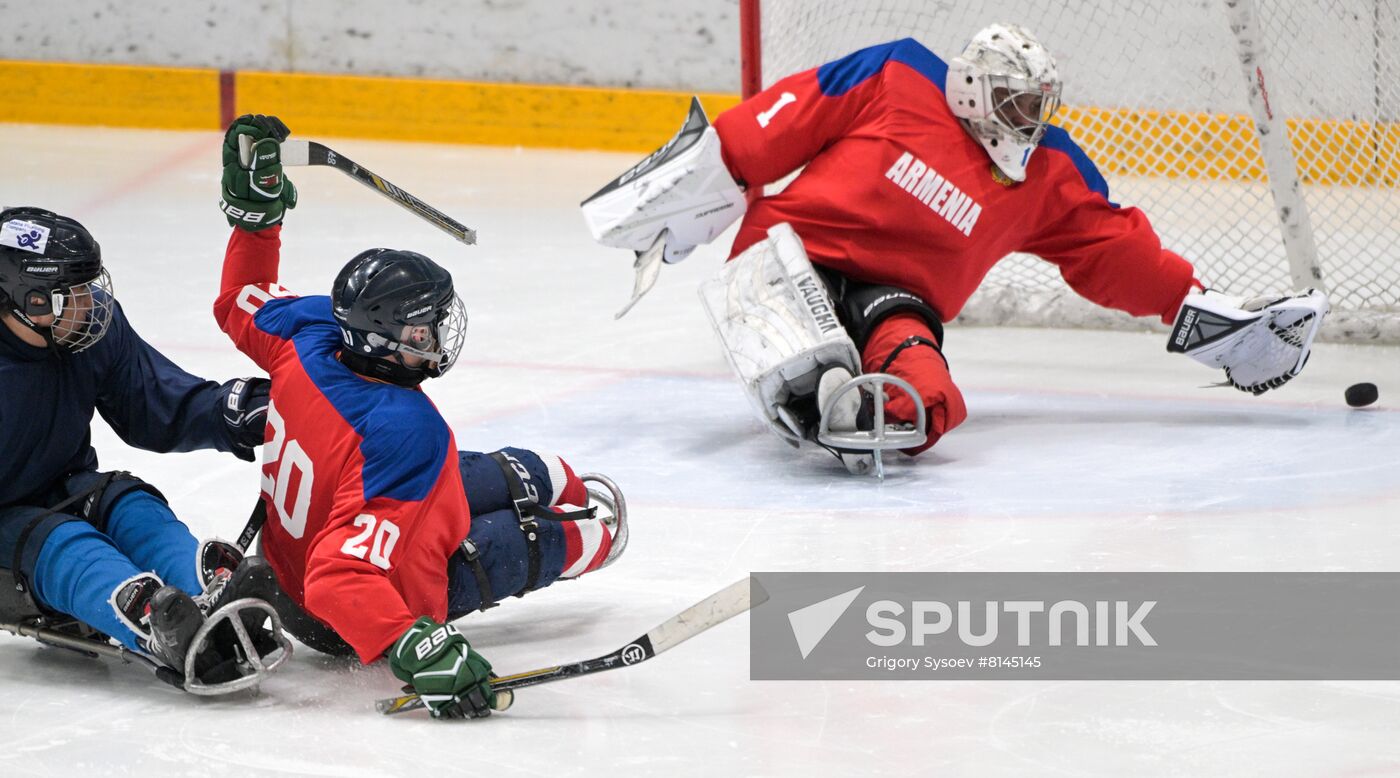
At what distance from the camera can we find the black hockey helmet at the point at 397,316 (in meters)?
2.55

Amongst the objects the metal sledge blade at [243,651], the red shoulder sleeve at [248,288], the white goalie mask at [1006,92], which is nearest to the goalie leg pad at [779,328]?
the white goalie mask at [1006,92]

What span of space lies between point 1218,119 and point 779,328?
263 cm

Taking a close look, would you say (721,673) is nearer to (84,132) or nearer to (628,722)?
(628,722)

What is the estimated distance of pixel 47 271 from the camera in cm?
264

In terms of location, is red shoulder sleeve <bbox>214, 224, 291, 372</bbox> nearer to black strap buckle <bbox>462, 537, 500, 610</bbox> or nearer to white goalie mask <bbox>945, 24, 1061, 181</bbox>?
black strap buckle <bbox>462, 537, 500, 610</bbox>

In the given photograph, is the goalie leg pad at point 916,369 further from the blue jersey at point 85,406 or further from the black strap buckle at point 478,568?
the blue jersey at point 85,406

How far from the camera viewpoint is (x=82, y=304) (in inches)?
106

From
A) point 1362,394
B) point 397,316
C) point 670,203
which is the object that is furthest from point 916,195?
point 397,316

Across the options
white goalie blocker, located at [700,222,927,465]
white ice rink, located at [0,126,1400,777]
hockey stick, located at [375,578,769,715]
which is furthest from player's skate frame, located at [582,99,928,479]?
hockey stick, located at [375,578,769,715]

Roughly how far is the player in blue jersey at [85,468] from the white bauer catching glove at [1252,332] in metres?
2.23

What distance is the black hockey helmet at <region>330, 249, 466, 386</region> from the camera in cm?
255

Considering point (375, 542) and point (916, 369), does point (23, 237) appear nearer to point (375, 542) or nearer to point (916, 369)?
point (375, 542)

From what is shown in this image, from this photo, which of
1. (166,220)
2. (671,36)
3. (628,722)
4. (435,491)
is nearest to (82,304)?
(435,491)

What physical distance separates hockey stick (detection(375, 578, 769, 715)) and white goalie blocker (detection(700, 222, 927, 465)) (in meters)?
1.25
